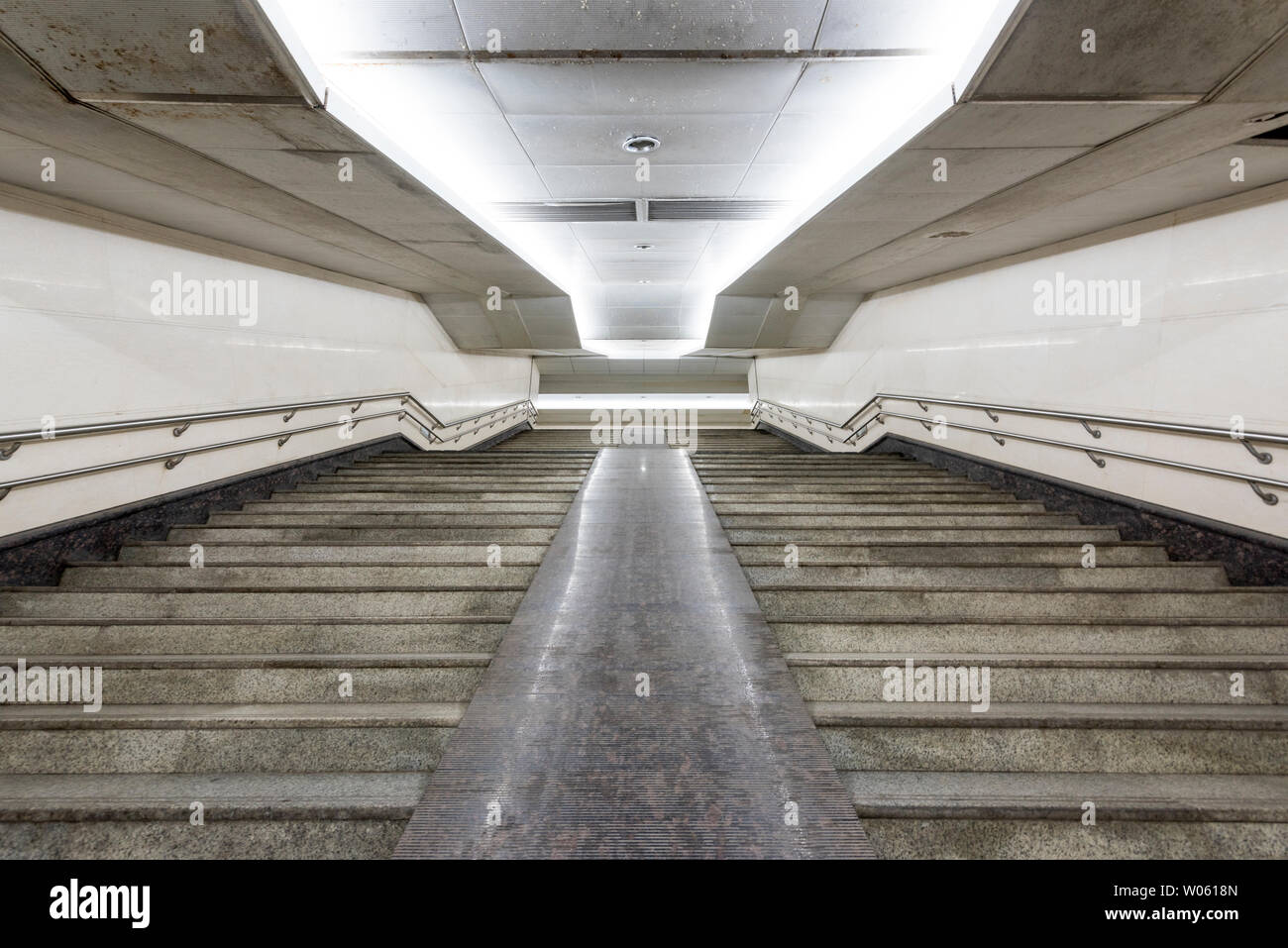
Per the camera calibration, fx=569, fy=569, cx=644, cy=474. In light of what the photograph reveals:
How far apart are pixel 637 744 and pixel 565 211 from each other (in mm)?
4979

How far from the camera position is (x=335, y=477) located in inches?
235

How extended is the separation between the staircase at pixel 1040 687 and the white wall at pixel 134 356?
4.20 m

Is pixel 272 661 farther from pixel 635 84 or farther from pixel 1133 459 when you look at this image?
pixel 1133 459

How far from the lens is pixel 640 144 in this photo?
155 inches

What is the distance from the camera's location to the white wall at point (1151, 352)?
132 inches

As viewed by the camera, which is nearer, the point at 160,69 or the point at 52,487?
the point at 160,69

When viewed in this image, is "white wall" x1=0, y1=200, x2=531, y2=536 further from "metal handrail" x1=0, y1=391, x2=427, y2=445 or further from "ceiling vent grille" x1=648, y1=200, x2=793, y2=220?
"ceiling vent grille" x1=648, y1=200, x2=793, y2=220

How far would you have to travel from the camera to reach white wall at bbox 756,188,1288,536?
3.35m

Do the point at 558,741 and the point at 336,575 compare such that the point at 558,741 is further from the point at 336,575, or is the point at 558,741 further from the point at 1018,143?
the point at 1018,143

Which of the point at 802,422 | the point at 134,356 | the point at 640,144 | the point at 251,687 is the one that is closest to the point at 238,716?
the point at 251,687

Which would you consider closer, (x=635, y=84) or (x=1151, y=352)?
(x=635, y=84)

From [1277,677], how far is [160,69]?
5.32 m

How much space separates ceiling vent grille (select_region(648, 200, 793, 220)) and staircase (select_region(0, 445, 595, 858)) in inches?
134
